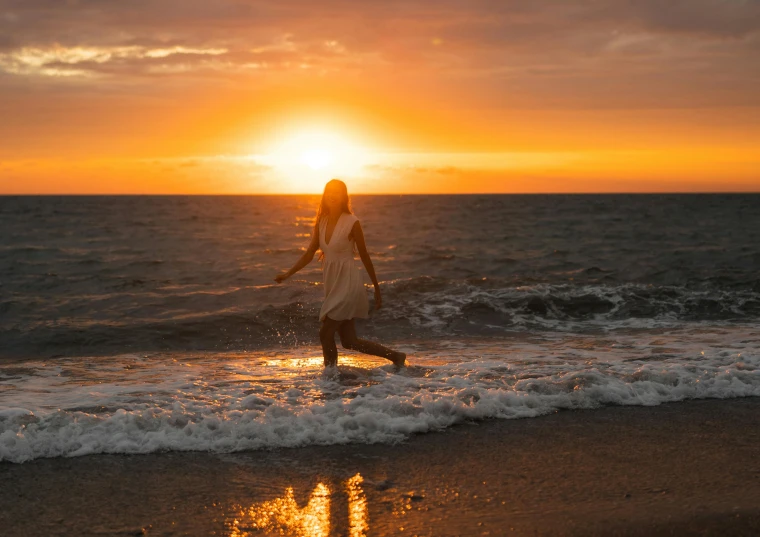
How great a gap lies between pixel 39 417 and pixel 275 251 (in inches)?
794

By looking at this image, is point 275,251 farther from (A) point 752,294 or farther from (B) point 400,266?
(A) point 752,294

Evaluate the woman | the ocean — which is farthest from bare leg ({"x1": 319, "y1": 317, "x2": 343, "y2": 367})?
the ocean

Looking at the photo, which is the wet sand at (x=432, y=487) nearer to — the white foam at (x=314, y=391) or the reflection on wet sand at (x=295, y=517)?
the reflection on wet sand at (x=295, y=517)

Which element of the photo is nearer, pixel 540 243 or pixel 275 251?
pixel 275 251

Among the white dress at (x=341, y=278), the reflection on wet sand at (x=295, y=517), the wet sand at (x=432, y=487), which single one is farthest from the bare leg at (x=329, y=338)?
the reflection on wet sand at (x=295, y=517)

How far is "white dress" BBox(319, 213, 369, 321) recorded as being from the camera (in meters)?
7.16

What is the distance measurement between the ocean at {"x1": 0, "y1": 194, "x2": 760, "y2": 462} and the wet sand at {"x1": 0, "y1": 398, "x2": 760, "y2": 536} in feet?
1.24

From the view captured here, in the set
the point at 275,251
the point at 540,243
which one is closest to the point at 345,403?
the point at 275,251

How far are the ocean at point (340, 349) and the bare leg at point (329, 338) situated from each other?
31 cm

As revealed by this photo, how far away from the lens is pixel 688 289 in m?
16.0

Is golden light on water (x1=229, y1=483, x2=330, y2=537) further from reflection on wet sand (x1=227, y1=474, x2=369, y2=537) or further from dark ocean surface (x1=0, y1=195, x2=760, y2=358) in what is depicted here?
dark ocean surface (x1=0, y1=195, x2=760, y2=358)

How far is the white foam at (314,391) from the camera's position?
18.2 ft

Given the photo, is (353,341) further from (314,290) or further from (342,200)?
(314,290)

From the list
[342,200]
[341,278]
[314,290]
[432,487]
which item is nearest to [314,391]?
[341,278]
